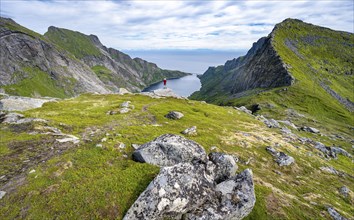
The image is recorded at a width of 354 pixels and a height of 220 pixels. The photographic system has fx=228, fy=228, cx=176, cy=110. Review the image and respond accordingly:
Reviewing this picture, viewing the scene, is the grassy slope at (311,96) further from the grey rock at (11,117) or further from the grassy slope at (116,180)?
the grey rock at (11,117)

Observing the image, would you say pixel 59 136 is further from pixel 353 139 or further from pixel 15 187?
pixel 353 139

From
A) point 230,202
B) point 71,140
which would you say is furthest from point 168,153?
point 71,140

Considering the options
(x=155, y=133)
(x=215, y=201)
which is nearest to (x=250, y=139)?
(x=155, y=133)

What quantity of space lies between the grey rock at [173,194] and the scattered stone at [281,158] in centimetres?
2435

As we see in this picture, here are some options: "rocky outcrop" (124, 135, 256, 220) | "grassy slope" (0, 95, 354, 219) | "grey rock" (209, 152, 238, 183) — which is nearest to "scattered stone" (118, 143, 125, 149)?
"grassy slope" (0, 95, 354, 219)

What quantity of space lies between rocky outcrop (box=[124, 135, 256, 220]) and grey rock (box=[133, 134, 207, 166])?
0.38 feet

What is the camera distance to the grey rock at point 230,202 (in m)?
20.0

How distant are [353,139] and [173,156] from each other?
311ft

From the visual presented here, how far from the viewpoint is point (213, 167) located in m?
25.5

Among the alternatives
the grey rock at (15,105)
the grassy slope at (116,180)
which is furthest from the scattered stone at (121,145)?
the grey rock at (15,105)

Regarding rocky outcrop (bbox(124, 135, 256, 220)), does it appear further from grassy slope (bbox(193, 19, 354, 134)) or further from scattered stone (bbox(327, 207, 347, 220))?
grassy slope (bbox(193, 19, 354, 134))

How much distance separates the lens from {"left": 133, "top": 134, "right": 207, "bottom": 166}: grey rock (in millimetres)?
26234

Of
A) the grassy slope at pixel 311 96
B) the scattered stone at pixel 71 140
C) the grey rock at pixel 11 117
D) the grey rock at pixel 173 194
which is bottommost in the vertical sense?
the grassy slope at pixel 311 96

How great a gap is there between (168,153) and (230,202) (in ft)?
28.8
